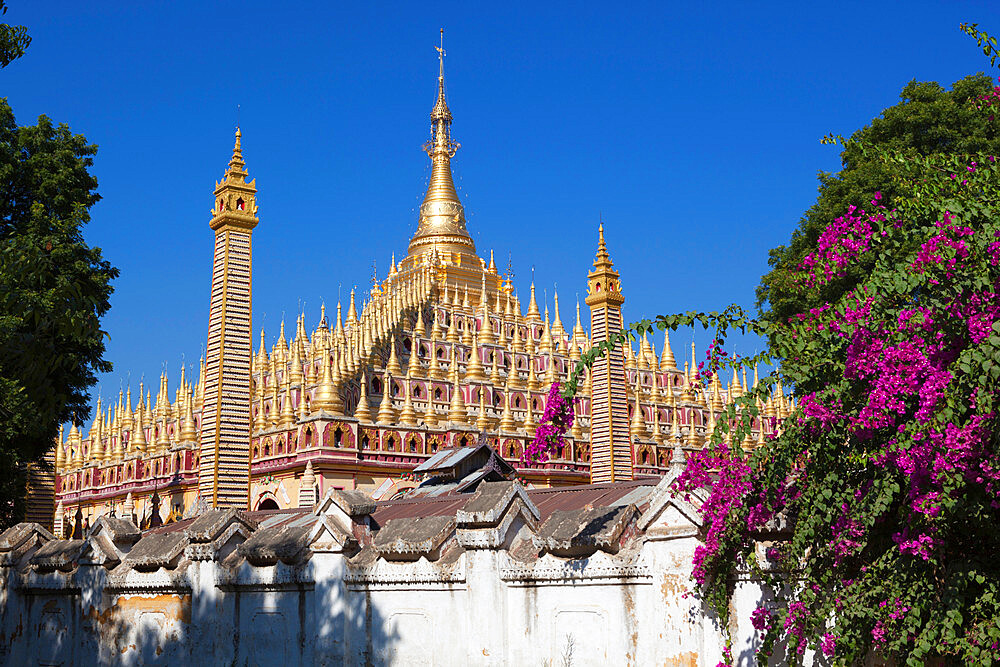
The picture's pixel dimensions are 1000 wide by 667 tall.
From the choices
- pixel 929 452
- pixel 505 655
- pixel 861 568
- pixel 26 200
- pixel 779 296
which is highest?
pixel 26 200

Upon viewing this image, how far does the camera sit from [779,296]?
93.0 feet

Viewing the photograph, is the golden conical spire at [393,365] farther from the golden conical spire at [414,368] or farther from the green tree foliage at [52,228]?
the green tree foliage at [52,228]

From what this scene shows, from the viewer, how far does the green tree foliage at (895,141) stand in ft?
84.0

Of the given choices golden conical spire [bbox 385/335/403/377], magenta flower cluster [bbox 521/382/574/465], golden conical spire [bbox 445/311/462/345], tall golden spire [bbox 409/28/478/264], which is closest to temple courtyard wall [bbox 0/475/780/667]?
magenta flower cluster [bbox 521/382/574/465]

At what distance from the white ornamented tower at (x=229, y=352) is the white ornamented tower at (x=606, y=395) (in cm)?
907

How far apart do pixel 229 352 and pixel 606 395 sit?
10.1 meters

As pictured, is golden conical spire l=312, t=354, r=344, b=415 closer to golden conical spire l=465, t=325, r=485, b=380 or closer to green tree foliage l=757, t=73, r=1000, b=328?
golden conical spire l=465, t=325, r=485, b=380

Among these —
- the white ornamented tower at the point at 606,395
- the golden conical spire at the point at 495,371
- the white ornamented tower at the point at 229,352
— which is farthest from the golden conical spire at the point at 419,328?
the white ornamented tower at the point at 229,352

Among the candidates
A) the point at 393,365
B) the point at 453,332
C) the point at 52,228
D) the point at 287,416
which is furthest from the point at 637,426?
the point at 52,228

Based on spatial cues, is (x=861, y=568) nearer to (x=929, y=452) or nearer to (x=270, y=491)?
(x=929, y=452)

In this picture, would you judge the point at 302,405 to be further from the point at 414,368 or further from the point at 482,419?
the point at 482,419

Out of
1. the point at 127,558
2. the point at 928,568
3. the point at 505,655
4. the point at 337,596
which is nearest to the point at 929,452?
the point at 928,568

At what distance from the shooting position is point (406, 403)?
46.3 meters

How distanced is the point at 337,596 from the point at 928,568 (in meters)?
7.63
